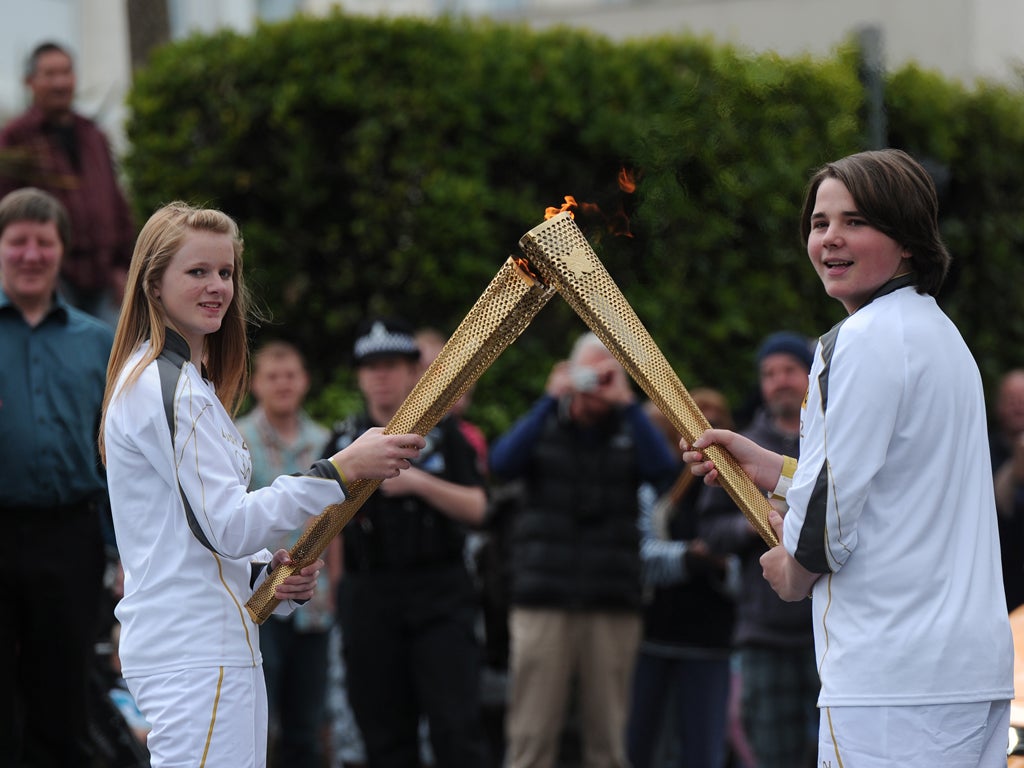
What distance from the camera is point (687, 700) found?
7578 mm

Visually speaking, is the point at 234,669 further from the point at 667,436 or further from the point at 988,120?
Answer: the point at 988,120

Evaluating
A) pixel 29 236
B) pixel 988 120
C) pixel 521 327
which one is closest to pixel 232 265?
pixel 521 327

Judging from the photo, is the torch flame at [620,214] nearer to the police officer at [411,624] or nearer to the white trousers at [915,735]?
the white trousers at [915,735]

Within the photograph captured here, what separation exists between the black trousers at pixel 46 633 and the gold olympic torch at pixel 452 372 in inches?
62.1

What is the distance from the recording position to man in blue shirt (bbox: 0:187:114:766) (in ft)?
17.3

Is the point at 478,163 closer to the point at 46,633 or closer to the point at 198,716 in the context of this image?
the point at 46,633

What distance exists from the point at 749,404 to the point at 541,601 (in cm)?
216

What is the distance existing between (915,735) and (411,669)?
139 inches

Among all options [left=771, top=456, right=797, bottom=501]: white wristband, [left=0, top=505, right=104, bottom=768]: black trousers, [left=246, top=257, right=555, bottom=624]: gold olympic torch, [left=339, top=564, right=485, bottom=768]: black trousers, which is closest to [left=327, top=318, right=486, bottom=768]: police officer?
[left=339, top=564, right=485, bottom=768]: black trousers

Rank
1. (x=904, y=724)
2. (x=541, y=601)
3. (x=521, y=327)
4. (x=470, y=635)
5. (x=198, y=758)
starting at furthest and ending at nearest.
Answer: (x=541, y=601)
(x=470, y=635)
(x=521, y=327)
(x=198, y=758)
(x=904, y=724)

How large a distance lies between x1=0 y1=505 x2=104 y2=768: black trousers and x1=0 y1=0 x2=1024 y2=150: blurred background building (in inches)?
293

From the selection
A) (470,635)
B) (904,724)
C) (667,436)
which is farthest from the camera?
(667,436)

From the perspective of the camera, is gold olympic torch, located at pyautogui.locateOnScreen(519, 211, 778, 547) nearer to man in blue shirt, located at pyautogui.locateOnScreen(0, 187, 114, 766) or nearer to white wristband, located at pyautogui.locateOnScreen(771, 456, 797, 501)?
white wristband, located at pyautogui.locateOnScreen(771, 456, 797, 501)

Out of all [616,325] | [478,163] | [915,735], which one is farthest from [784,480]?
[478,163]
